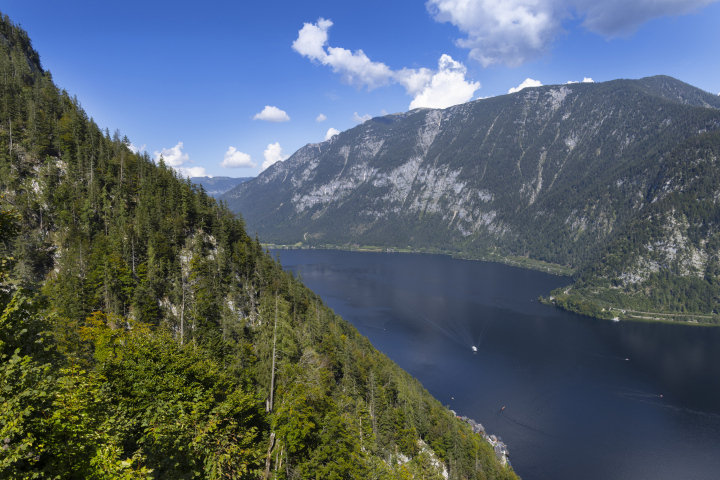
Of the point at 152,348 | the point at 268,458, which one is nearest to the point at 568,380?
the point at 268,458

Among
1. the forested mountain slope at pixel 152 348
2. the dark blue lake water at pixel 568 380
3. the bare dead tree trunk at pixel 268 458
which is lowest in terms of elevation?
the dark blue lake water at pixel 568 380

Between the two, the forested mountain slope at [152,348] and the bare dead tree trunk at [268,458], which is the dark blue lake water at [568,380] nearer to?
the forested mountain slope at [152,348]

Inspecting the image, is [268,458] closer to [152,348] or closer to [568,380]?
[152,348]

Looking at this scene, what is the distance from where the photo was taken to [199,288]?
56719 millimetres

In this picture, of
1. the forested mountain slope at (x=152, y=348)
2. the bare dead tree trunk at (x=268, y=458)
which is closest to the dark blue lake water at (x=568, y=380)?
the forested mountain slope at (x=152, y=348)

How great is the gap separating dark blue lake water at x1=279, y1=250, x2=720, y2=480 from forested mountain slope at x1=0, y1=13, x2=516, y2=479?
79.4 feet

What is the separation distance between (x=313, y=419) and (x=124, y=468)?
17.8 meters

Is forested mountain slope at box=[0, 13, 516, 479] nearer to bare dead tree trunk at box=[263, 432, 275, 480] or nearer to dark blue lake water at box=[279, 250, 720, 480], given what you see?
bare dead tree trunk at box=[263, 432, 275, 480]

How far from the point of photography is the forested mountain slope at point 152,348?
42.2 feet

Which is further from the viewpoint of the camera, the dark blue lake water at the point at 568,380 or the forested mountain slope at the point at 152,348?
the dark blue lake water at the point at 568,380

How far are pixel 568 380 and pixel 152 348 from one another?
397ft

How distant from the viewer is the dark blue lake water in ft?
251

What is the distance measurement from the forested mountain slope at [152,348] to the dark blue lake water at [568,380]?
24201 millimetres

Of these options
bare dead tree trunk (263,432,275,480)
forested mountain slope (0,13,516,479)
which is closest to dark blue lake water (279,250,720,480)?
forested mountain slope (0,13,516,479)
